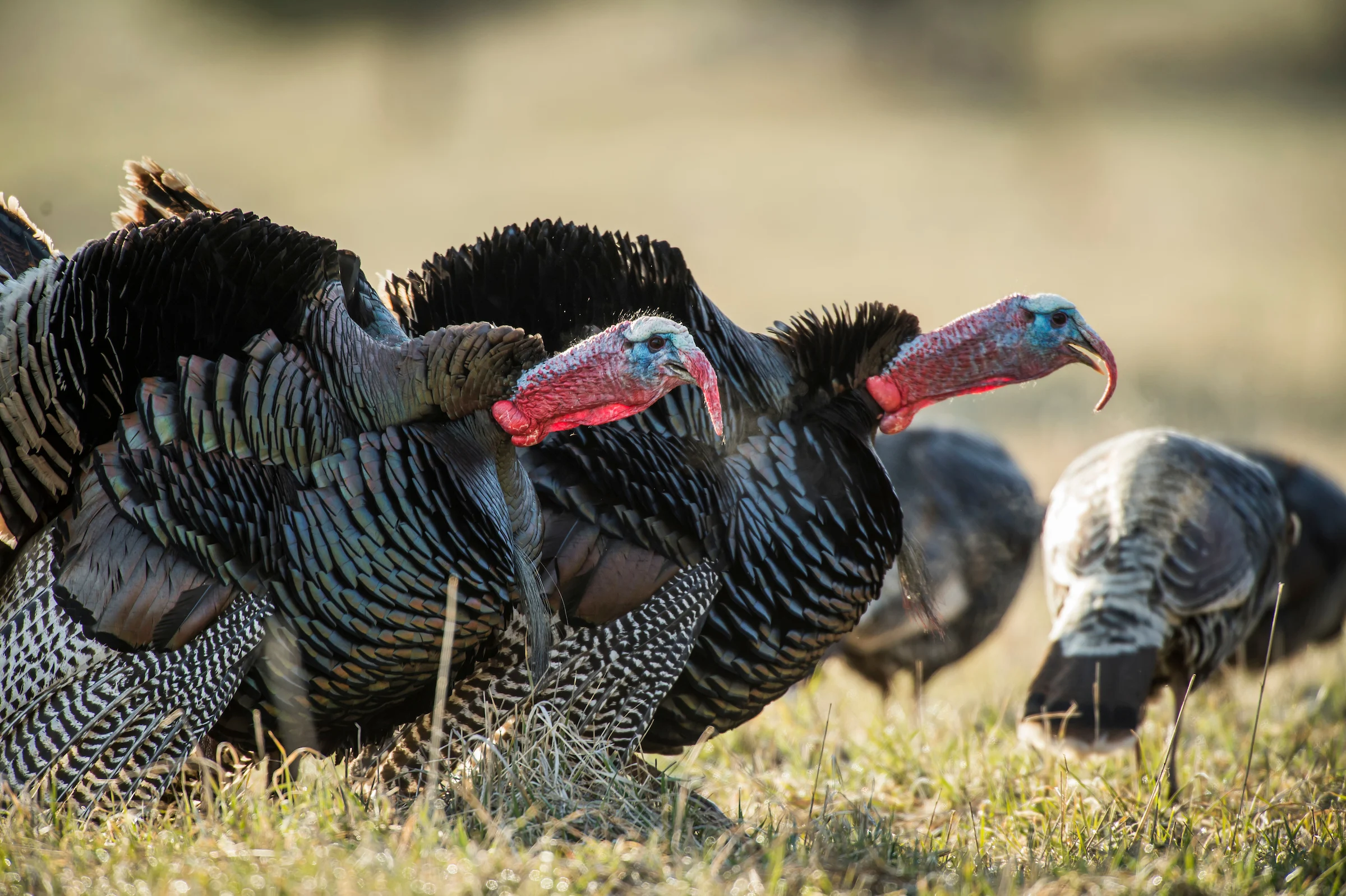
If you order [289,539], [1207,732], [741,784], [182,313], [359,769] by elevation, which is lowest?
[1207,732]

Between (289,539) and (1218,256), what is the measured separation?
2594cm

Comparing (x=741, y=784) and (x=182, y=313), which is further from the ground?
(x=182, y=313)

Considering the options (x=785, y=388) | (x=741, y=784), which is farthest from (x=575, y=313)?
(x=741, y=784)

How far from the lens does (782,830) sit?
2.75 metres

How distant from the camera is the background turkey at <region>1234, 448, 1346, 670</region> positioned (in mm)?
4988

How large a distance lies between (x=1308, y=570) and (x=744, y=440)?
304 cm

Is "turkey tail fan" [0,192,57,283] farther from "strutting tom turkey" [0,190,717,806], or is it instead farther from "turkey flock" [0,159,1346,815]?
"strutting tom turkey" [0,190,717,806]

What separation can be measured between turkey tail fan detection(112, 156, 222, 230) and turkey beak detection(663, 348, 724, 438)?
1411 millimetres

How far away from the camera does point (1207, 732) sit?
4.45m

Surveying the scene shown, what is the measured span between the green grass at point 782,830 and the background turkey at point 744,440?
0.39 metres

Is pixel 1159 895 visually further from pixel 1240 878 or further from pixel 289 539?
pixel 289 539

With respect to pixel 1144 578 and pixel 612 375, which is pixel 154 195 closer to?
pixel 612 375

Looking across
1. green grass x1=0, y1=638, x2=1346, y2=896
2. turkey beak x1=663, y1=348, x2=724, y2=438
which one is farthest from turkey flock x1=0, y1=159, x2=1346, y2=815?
green grass x1=0, y1=638, x2=1346, y2=896

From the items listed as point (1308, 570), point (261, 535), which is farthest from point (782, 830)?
point (1308, 570)
